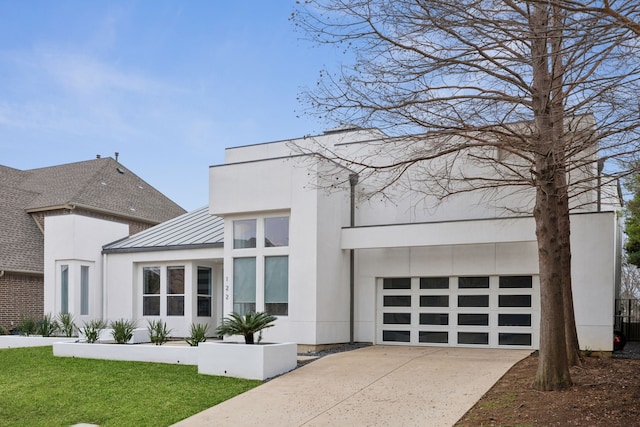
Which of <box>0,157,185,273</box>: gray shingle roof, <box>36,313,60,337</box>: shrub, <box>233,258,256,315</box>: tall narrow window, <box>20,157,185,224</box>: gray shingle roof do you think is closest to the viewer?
<box>233,258,256,315</box>: tall narrow window

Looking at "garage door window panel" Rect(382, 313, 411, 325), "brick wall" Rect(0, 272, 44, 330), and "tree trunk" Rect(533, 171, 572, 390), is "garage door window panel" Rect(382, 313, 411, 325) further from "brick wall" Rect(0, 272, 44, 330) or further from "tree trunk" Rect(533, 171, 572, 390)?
"brick wall" Rect(0, 272, 44, 330)

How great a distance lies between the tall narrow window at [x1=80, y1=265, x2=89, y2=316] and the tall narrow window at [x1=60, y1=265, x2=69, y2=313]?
0.47 metres

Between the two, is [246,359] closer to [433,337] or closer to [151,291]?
[433,337]

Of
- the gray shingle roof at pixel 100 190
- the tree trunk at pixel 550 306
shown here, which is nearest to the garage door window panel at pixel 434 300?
the tree trunk at pixel 550 306

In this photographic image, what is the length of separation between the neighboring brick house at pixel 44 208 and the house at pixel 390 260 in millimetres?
9350

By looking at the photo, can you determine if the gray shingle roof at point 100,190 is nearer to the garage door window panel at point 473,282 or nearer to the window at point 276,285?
the window at point 276,285

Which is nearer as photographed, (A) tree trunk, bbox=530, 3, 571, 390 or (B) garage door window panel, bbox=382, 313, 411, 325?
(A) tree trunk, bbox=530, 3, 571, 390

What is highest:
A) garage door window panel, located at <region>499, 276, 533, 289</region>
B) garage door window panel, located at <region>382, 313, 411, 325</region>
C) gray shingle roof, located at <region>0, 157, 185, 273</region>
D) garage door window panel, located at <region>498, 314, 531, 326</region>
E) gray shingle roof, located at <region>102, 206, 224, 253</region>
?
gray shingle roof, located at <region>0, 157, 185, 273</region>

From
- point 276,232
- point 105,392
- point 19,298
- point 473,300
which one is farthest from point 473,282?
point 19,298

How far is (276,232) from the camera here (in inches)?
669

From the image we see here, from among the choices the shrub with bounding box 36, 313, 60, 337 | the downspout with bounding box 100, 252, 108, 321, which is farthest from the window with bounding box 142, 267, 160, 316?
the shrub with bounding box 36, 313, 60, 337

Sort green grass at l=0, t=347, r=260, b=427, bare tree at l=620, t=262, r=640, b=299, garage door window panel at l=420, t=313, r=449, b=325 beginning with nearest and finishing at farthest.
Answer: green grass at l=0, t=347, r=260, b=427 → garage door window panel at l=420, t=313, r=449, b=325 → bare tree at l=620, t=262, r=640, b=299

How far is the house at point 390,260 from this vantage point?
15453 mm

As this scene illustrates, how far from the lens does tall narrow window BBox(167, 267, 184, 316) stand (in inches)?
825
